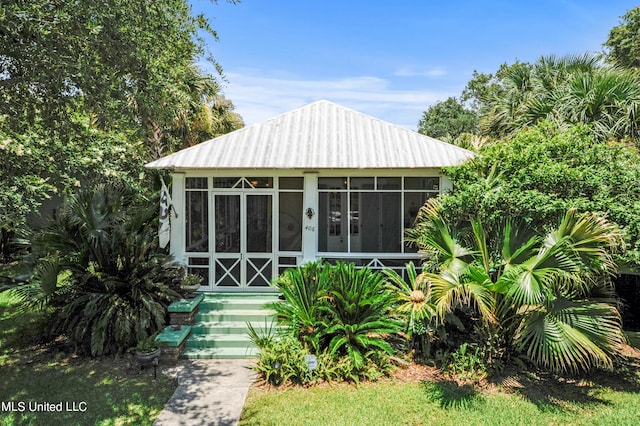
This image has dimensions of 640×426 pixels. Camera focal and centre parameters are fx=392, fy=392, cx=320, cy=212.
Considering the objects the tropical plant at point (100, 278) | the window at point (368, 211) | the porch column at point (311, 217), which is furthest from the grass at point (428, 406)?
the window at point (368, 211)

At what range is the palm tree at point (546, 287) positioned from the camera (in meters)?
5.90

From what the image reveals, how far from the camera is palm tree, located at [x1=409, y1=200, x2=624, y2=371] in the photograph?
19.4 feet

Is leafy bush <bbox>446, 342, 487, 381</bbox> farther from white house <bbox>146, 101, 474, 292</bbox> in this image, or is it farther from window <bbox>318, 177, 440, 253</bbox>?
window <bbox>318, 177, 440, 253</bbox>

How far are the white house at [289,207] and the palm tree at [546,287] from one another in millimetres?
2906

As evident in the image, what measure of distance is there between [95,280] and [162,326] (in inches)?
69.4

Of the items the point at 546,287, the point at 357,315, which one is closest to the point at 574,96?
the point at 546,287

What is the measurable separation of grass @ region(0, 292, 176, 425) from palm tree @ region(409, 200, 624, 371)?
4.88 meters

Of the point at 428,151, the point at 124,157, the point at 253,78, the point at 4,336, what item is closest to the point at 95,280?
the point at 4,336

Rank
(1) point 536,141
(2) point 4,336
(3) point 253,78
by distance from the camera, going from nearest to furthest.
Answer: (1) point 536,141 < (2) point 4,336 < (3) point 253,78

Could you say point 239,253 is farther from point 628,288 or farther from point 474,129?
point 474,129

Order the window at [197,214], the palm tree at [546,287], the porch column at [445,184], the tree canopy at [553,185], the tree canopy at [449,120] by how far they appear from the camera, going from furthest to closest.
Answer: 1. the tree canopy at [449,120]
2. the window at [197,214]
3. the porch column at [445,184]
4. the tree canopy at [553,185]
5. the palm tree at [546,287]

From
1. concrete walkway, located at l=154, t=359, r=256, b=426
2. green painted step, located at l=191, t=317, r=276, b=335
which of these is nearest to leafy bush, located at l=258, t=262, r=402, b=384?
concrete walkway, located at l=154, t=359, r=256, b=426

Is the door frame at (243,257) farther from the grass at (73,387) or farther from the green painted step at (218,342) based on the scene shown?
the grass at (73,387)

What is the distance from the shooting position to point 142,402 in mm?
6082
